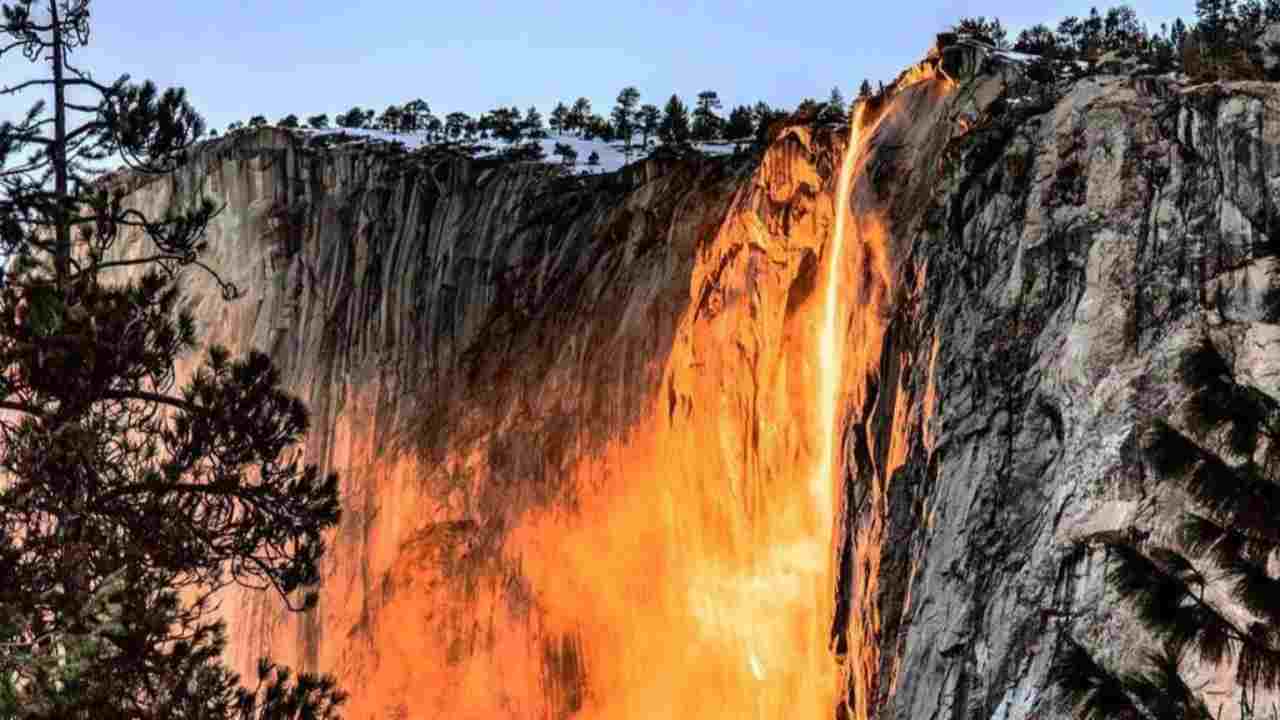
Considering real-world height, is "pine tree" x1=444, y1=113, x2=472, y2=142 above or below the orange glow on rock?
above

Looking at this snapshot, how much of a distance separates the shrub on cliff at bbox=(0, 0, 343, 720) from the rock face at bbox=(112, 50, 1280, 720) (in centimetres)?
626

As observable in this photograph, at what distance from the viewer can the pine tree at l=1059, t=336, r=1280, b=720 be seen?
445 inches

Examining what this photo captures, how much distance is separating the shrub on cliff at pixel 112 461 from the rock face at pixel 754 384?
6.26 metres

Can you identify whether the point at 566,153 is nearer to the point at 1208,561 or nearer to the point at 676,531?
the point at 676,531

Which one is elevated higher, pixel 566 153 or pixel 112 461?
pixel 566 153

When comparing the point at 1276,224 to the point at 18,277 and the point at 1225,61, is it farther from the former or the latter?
the point at 18,277

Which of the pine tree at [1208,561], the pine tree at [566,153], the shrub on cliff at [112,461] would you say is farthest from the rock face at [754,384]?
the shrub on cliff at [112,461]

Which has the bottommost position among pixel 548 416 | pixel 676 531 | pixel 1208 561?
pixel 676 531

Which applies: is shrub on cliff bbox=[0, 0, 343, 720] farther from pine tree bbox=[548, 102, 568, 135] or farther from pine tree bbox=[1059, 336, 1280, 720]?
pine tree bbox=[548, 102, 568, 135]

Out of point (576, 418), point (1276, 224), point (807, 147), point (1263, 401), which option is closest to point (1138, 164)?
point (1276, 224)

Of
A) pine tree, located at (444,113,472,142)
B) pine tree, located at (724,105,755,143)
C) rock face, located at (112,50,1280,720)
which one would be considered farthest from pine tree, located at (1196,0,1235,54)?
pine tree, located at (444,113,472,142)

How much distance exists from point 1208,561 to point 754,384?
507 inches

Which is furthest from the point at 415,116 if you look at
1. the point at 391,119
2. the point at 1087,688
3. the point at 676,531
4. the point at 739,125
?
the point at 1087,688

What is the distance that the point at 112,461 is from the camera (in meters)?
14.2
